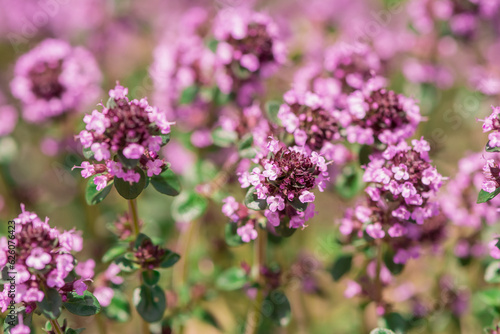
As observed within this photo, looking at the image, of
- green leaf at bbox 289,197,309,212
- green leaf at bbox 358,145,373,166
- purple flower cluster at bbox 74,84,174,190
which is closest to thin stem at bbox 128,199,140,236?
purple flower cluster at bbox 74,84,174,190

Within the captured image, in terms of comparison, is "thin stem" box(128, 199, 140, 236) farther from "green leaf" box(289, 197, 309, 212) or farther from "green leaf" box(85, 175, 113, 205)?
"green leaf" box(289, 197, 309, 212)

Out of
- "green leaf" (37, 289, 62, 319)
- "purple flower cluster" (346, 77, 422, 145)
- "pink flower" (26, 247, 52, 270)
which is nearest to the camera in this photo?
"pink flower" (26, 247, 52, 270)

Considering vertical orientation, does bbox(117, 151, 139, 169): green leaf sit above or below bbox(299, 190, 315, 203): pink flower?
above

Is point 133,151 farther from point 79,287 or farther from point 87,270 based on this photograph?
point 87,270

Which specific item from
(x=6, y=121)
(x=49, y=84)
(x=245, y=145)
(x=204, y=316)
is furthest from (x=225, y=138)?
(x=6, y=121)

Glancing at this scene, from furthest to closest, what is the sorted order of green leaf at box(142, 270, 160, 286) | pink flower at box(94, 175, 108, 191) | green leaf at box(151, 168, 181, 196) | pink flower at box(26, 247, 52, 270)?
green leaf at box(142, 270, 160, 286)
green leaf at box(151, 168, 181, 196)
pink flower at box(94, 175, 108, 191)
pink flower at box(26, 247, 52, 270)

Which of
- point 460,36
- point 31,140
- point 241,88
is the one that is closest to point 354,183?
point 241,88

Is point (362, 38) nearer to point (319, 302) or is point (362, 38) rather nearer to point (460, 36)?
point (460, 36)
